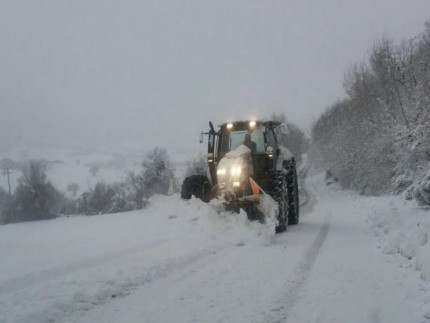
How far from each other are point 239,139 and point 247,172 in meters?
1.60

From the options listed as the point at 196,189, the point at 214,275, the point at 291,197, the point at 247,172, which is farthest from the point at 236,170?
the point at 214,275

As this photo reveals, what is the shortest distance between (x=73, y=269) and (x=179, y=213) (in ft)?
15.3

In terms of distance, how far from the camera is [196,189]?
10.4 meters

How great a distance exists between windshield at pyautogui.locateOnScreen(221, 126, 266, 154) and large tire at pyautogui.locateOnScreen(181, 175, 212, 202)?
3.10ft

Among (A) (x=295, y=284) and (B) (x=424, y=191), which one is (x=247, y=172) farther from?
(B) (x=424, y=191)

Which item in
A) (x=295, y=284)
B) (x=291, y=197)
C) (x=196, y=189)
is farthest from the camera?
(x=291, y=197)

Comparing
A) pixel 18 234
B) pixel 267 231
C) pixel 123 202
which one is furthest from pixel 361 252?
pixel 123 202

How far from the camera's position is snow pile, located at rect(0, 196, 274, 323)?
414cm

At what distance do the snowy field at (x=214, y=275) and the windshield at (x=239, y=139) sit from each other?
2.02m

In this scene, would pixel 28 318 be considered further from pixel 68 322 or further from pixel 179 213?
pixel 179 213

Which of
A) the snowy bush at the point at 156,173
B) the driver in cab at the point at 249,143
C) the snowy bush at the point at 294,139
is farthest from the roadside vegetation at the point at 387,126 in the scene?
the snowy bush at the point at 156,173

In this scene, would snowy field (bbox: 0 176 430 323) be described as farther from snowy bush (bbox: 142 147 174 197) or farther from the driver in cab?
snowy bush (bbox: 142 147 174 197)

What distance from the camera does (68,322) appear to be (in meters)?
3.60

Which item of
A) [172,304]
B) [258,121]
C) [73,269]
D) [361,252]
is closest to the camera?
[172,304]
